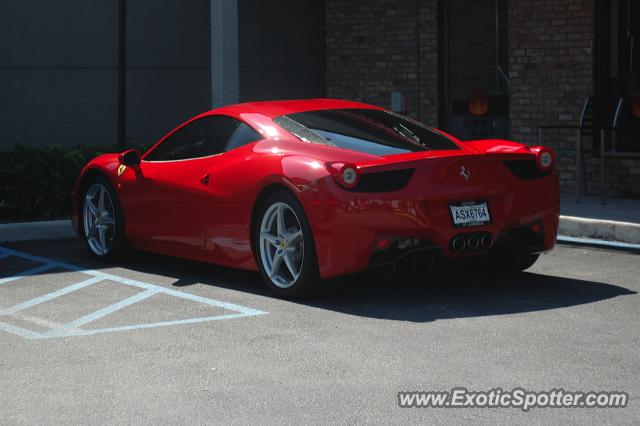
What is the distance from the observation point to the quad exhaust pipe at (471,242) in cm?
812

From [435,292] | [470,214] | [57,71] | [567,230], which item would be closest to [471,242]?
[470,214]

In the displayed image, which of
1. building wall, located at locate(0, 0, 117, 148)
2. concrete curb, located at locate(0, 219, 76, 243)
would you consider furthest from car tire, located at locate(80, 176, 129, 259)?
building wall, located at locate(0, 0, 117, 148)

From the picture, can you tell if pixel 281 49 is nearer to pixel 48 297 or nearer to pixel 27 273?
pixel 27 273

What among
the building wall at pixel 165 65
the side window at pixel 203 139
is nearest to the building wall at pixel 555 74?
the building wall at pixel 165 65

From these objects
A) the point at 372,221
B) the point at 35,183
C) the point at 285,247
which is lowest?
the point at 285,247

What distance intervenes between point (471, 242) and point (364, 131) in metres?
1.18

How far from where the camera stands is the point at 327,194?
7922 mm

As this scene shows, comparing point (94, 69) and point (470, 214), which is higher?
point (94, 69)

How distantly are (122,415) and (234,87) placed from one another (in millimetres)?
8821

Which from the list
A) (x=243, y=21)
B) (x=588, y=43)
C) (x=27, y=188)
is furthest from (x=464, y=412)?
(x=243, y=21)

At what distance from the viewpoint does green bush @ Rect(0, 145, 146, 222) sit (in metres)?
12.6

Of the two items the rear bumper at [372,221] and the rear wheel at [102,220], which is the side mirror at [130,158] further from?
the rear bumper at [372,221]

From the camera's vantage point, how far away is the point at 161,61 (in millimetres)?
16906

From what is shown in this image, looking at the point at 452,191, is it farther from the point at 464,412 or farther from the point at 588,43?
the point at 588,43
